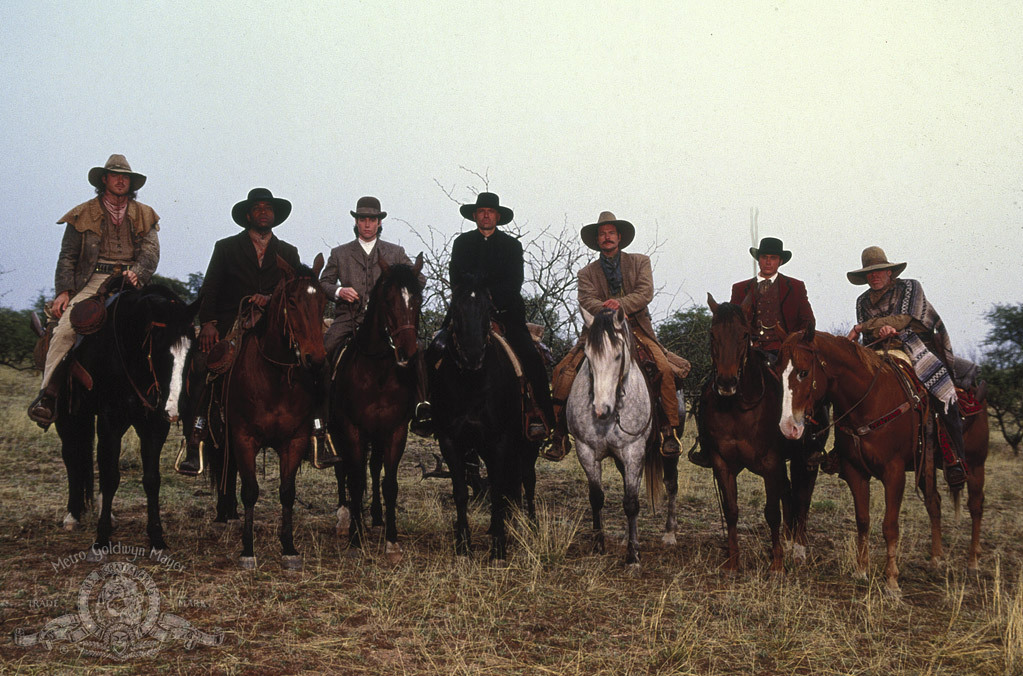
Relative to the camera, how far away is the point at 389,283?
21.7 ft

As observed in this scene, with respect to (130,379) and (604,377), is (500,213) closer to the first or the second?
(604,377)

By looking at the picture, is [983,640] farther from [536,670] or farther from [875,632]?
[536,670]

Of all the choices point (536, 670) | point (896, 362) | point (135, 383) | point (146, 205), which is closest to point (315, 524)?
point (135, 383)

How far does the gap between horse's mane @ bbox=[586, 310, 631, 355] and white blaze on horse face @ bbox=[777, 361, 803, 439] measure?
146 centimetres

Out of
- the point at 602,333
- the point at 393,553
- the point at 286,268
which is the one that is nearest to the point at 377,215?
the point at 286,268

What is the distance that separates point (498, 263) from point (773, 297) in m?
2.82

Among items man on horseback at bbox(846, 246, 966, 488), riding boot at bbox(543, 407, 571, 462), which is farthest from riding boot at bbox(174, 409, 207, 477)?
man on horseback at bbox(846, 246, 966, 488)

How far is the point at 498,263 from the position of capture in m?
7.70

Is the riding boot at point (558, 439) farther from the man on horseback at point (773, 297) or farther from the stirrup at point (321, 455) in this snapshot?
the stirrup at point (321, 455)

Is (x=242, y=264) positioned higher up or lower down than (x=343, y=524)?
higher up

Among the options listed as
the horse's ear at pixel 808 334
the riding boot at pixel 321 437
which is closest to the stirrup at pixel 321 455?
the riding boot at pixel 321 437

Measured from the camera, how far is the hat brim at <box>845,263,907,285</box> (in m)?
7.79

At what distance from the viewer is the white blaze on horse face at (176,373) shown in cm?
589

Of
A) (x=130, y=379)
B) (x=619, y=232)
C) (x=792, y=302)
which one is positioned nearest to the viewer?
(x=130, y=379)
